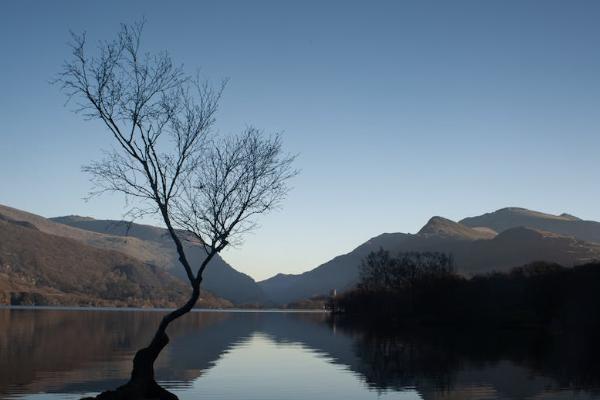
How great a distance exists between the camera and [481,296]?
152 m

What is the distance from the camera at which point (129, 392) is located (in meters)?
28.0

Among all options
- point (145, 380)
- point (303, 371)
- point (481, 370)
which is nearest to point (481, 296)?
point (481, 370)

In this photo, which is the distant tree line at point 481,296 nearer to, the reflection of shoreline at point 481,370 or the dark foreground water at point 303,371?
the reflection of shoreline at point 481,370

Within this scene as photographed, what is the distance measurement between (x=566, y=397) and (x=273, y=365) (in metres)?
21.3

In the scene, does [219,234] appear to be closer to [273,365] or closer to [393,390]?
[393,390]

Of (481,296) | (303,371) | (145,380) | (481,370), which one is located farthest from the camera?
(481,296)

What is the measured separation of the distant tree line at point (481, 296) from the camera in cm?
12275

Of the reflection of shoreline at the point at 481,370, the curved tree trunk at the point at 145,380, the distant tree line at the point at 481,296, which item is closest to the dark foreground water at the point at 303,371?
the reflection of shoreline at the point at 481,370

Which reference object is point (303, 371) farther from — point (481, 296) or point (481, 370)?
point (481, 296)

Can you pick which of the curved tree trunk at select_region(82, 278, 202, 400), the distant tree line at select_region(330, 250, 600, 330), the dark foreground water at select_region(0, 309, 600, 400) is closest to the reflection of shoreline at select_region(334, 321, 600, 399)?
the dark foreground water at select_region(0, 309, 600, 400)

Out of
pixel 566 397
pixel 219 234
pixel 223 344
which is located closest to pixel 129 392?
pixel 219 234

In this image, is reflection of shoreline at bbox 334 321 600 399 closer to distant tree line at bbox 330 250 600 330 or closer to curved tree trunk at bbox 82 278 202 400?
curved tree trunk at bbox 82 278 202 400

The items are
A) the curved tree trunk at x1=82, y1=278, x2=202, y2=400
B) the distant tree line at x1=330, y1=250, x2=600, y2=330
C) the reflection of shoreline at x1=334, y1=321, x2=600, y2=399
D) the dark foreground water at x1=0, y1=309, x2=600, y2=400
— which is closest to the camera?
the curved tree trunk at x1=82, y1=278, x2=202, y2=400

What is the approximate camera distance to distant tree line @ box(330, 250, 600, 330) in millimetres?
122750
